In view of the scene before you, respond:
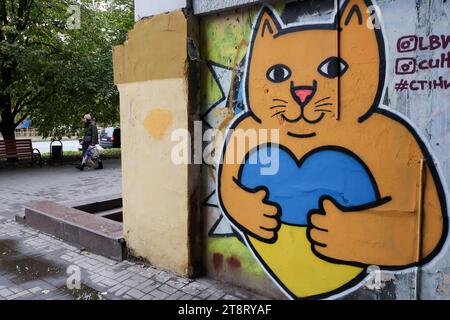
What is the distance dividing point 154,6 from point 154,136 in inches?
55.6

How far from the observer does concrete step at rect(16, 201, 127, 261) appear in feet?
15.1

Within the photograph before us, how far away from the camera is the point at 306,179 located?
3.19m

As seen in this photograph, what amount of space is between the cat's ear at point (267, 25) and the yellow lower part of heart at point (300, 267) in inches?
68.0

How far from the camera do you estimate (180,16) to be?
3727 millimetres

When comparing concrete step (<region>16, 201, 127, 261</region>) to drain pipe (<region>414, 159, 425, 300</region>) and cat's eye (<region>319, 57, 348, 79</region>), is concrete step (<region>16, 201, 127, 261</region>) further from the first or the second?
drain pipe (<region>414, 159, 425, 300</region>)

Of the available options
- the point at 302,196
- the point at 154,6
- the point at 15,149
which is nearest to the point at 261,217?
the point at 302,196

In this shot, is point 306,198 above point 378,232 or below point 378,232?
above

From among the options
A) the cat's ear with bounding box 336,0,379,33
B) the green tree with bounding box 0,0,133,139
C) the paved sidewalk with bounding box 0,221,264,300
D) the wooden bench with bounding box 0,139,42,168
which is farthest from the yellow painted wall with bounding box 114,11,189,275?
the wooden bench with bounding box 0,139,42,168

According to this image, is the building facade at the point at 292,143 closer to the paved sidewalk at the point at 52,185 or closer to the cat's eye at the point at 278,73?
the cat's eye at the point at 278,73

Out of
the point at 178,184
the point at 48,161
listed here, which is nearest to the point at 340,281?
the point at 178,184

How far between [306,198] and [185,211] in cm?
130

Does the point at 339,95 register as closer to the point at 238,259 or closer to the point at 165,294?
the point at 238,259

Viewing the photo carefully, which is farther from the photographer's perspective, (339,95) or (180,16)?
(180,16)

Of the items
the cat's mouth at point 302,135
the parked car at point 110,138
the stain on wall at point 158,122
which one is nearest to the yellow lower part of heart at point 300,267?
the cat's mouth at point 302,135
